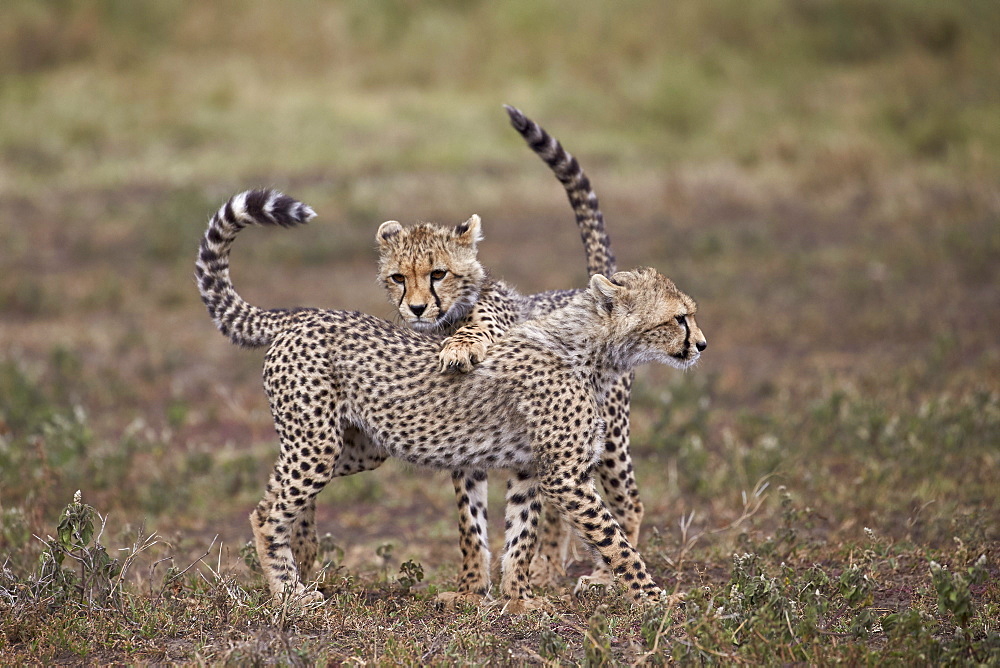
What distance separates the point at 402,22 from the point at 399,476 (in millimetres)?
Result: 14613

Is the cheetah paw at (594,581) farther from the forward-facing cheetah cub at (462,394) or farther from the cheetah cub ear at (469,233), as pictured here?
the cheetah cub ear at (469,233)

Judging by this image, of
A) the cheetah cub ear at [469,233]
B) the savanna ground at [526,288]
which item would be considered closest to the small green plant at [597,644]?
the savanna ground at [526,288]

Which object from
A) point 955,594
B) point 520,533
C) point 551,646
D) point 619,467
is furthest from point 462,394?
point 955,594

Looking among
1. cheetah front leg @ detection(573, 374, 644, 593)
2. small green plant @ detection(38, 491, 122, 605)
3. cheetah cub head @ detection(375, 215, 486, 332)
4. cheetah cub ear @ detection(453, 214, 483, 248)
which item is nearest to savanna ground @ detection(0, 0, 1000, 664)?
small green plant @ detection(38, 491, 122, 605)

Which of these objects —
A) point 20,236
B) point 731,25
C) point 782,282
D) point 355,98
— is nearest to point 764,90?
point 731,25

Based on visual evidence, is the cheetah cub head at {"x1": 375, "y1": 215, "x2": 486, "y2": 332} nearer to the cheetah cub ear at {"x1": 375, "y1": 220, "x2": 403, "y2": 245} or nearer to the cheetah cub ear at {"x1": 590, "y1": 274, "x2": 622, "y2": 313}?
the cheetah cub ear at {"x1": 375, "y1": 220, "x2": 403, "y2": 245}

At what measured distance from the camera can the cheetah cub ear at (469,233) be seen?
5.11 m

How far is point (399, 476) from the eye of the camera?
7.17m

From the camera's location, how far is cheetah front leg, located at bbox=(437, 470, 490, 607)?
15.5ft

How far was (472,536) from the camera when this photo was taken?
476 centimetres

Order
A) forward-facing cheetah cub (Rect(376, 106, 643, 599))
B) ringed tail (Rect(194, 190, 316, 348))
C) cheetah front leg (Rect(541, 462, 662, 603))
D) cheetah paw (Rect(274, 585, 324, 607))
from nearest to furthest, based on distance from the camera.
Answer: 1. cheetah paw (Rect(274, 585, 324, 607))
2. cheetah front leg (Rect(541, 462, 662, 603))
3. ringed tail (Rect(194, 190, 316, 348))
4. forward-facing cheetah cub (Rect(376, 106, 643, 599))

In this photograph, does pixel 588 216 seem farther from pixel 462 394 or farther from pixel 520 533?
pixel 520 533

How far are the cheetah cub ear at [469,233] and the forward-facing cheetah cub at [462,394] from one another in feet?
1.84

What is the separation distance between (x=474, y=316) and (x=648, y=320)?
0.72 meters
